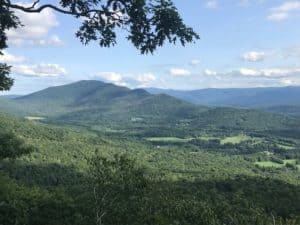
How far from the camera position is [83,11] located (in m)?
13.9

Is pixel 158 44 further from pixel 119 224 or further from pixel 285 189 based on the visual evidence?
pixel 285 189

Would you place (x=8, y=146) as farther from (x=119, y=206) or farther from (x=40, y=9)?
(x=40, y=9)

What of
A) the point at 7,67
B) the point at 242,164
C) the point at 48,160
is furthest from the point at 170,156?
the point at 7,67

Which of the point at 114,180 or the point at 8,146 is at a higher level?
the point at 8,146

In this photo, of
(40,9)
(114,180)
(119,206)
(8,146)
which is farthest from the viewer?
(119,206)

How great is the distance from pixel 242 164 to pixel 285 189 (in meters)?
94.6

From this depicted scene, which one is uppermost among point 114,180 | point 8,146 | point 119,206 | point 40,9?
point 40,9

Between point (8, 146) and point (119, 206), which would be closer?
point (8, 146)

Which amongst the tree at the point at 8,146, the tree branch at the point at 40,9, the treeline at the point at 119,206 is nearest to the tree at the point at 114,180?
the treeline at the point at 119,206

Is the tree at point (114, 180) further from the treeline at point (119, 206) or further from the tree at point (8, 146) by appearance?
the tree at point (8, 146)

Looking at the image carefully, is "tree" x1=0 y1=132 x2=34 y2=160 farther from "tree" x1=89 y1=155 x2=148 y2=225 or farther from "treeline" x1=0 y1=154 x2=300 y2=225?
"tree" x1=89 y1=155 x2=148 y2=225

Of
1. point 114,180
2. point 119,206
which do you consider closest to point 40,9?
point 114,180

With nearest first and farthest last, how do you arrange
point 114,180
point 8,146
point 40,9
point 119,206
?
point 40,9
point 114,180
point 8,146
point 119,206

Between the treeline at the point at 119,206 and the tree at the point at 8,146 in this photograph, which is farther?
the tree at the point at 8,146
